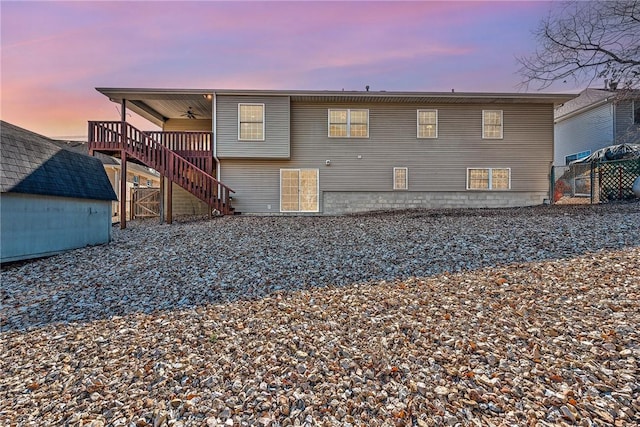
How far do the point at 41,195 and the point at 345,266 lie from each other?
6626 millimetres

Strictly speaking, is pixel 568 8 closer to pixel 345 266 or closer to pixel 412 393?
pixel 345 266

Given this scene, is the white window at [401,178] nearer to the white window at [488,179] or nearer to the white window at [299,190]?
the white window at [488,179]

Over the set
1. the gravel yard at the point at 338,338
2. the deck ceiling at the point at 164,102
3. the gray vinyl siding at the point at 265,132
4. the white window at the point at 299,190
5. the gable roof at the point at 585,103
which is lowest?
the gravel yard at the point at 338,338

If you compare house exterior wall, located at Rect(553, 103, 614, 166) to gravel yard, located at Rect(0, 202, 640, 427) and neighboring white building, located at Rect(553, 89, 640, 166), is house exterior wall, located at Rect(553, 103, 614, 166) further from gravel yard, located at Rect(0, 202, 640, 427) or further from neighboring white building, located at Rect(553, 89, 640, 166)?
gravel yard, located at Rect(0, 202, 640, 427)

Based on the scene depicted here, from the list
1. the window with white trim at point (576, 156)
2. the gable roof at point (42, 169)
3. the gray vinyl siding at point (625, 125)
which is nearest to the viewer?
the gable roof at point (42, 169)

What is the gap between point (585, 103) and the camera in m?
19.5

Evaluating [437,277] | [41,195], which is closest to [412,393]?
[437,277]

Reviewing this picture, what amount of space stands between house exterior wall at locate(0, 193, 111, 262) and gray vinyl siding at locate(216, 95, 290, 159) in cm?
517

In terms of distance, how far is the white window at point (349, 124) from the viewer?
1322 centimetres

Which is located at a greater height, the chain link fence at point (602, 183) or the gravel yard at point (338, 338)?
the chain link fence at point (602, 183)

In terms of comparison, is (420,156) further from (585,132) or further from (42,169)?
(585,132)

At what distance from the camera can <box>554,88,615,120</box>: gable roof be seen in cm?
1786

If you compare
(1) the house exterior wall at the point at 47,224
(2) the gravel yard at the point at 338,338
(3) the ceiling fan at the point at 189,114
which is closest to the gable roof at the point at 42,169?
(1) the house exterior wall at the point at 47,224

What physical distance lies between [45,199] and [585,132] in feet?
82.0
